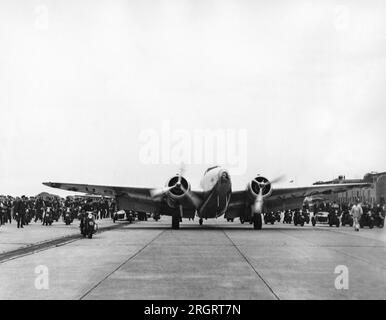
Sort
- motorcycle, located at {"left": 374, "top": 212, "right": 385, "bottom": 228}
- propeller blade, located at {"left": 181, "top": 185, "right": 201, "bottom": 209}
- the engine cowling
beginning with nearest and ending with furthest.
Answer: the engine cowling
propeller blade, located at {"left": 181, "top": 185, "right": 201, "bottom": 209}
motorcycle, located at {"left": 374, "top": 212, "right": 385, "bottom": 228}

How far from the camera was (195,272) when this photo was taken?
12062 mm

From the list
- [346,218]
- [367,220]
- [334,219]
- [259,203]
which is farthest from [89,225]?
[346,218]

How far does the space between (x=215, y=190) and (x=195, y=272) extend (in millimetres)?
17792

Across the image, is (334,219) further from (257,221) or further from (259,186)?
(259,186)

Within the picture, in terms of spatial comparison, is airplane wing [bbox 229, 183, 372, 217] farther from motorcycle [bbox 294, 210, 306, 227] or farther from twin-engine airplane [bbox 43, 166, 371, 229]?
motorcycle [bbox 294, 210, 306, 227]

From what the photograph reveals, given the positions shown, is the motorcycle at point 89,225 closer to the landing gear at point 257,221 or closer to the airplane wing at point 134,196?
the airplane wing at point 134,196

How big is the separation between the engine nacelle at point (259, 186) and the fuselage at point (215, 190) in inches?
62.4

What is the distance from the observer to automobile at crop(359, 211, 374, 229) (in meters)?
34.3

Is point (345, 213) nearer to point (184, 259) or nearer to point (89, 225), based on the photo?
point (89, 225)

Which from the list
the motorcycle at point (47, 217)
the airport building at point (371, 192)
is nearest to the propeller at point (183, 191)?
the motorcycle at point (47, 217)

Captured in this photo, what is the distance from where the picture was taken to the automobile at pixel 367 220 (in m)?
34.3

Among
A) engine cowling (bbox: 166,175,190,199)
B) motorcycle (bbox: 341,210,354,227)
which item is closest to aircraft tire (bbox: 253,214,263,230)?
engine cowling (bbox: 166,175,190,199)
